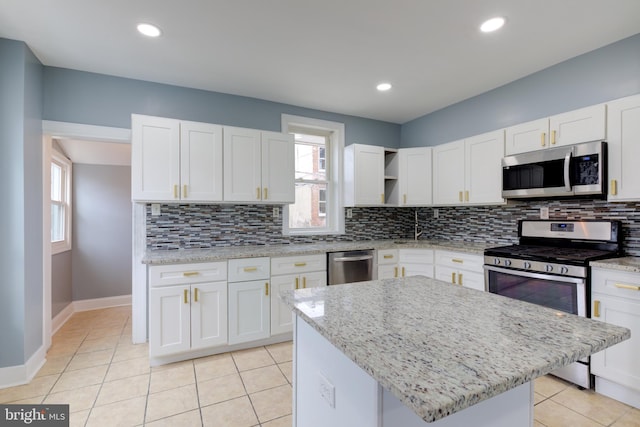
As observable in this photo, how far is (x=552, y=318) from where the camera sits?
1091mm

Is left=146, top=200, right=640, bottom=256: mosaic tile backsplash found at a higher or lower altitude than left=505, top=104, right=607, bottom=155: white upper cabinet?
lower

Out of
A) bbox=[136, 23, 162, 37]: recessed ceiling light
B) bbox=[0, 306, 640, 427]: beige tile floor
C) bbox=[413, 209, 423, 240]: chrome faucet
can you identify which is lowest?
bbox=[0, 306, 640, 427]: beige tile floor

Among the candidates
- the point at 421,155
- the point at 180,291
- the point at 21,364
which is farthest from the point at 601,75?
the point at 21,364

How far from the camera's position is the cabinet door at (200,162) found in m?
2.82

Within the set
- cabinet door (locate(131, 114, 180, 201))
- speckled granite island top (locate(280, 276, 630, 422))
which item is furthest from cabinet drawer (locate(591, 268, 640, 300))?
cabinet door (locate(131, 114, 180, 201))

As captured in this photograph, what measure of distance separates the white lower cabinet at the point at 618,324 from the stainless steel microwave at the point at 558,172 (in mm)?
682

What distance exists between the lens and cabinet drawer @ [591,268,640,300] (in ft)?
6.41

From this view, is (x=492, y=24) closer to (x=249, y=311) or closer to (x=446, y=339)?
(x=446, y=339)

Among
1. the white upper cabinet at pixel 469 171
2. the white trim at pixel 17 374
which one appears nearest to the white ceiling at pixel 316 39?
the white upper cabinet at pixel 469 171

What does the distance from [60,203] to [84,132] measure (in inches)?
53.1

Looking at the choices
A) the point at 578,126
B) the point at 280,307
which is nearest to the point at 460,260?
the point at 578,126

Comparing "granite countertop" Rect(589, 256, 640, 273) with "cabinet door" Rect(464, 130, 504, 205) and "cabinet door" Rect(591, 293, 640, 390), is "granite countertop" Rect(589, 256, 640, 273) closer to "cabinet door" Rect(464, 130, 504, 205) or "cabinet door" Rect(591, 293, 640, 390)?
"cabinet door" Rect(591, 293, 640, 390)

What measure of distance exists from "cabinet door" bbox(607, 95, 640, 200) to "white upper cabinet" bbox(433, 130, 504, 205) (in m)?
0.82

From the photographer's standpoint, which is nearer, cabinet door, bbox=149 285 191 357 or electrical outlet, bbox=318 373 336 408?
electrical outlet, bbox=318 373 336 408
